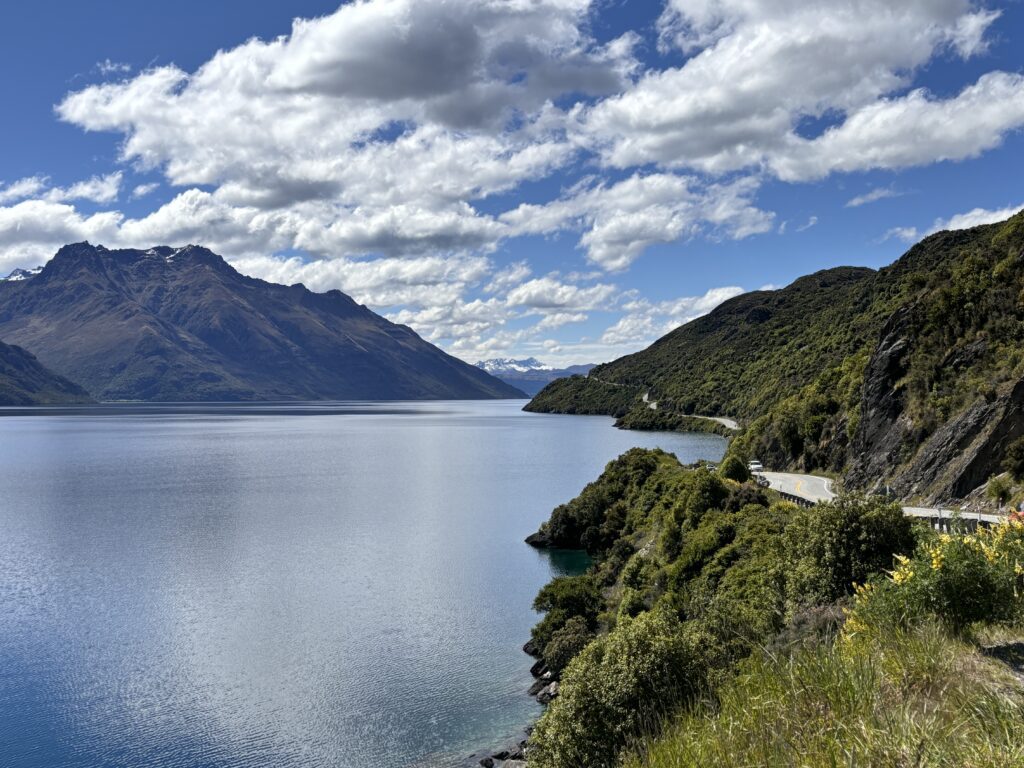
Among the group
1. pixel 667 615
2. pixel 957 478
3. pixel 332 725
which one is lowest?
pixel 332 725

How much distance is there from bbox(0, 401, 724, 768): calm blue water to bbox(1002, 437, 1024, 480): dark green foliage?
109 feet

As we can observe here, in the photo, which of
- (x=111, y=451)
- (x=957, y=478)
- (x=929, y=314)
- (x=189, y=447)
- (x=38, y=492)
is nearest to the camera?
(x=957, y=478)

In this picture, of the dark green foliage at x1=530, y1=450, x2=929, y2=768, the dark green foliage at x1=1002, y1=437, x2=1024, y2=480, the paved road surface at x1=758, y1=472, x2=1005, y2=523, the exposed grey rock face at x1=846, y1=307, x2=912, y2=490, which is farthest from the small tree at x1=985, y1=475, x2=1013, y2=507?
the exposed grey rock face at x1=846, y1=307, x2=912, y2=490

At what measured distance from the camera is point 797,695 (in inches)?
313

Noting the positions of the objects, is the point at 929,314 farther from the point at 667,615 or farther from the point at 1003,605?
the point at 1003,605

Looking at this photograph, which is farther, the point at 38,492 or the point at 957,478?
the point at 38,492

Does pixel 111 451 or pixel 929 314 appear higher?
pixel 929 314

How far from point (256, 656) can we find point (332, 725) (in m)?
11.2

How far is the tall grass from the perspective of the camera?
6.36 metres

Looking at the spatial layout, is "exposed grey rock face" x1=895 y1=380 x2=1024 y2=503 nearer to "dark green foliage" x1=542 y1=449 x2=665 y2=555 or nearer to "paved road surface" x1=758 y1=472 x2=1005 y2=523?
"paved road surface" x1=758 y1=472 x2=1005 y2=523

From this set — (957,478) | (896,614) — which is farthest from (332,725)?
(957,478)

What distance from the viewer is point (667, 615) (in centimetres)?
3491

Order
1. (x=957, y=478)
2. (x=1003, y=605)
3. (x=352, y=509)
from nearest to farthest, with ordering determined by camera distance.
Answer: (x=1003, y=605), (x=957, y=478), (x=352, y=509)

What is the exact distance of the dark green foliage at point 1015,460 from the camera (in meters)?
45.1
